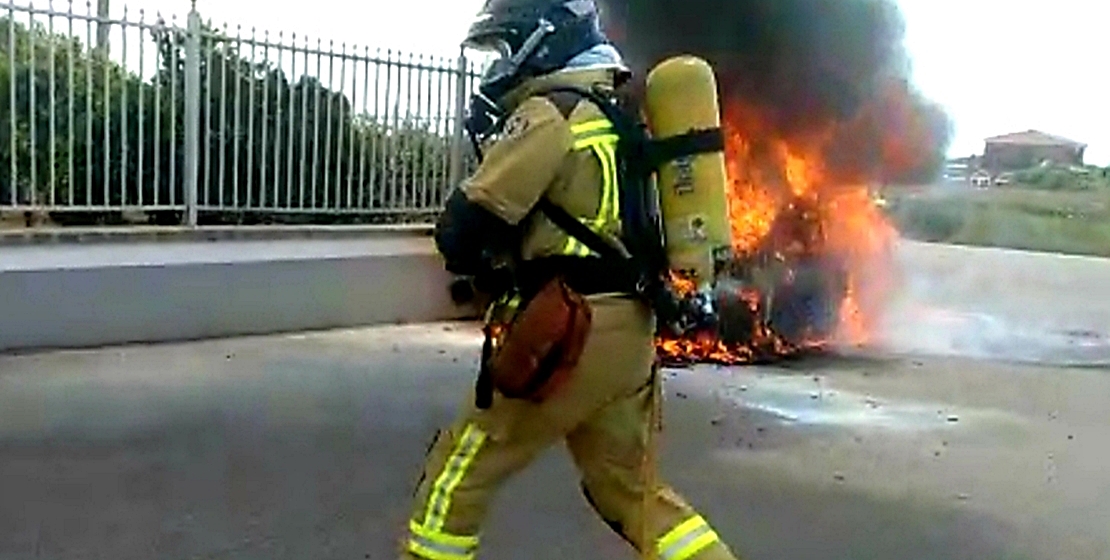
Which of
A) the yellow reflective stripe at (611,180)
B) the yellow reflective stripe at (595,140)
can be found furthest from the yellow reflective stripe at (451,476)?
the yellow reflective stripe at (595,140)

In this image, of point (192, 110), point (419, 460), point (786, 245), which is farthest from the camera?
point (786, 245)

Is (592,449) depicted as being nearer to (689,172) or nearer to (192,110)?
(689,172)

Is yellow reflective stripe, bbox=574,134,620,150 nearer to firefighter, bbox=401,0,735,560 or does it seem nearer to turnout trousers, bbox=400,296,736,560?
firefighter, bbox=401,0,735,560

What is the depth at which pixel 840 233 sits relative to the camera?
10273 millimetres

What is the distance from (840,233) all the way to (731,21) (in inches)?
72.8

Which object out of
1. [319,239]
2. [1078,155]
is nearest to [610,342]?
[319,239]

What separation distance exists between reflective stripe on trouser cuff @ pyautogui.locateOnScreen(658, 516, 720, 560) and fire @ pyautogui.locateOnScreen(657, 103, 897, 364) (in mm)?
5244

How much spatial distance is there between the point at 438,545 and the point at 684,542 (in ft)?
1.89

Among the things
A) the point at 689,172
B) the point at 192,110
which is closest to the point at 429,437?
the point at 689,172

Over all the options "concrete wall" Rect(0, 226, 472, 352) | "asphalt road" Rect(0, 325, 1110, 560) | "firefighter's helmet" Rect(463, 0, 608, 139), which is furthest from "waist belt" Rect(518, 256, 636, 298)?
"concrete wall" Rect(0, 226, 472, 352)

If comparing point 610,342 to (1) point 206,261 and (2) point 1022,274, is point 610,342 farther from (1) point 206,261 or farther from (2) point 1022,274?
(2) point 1022,274

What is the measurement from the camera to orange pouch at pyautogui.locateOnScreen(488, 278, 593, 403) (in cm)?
306

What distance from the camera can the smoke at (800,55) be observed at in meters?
9.30

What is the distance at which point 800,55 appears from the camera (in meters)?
9.67
